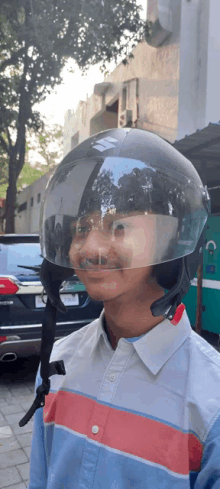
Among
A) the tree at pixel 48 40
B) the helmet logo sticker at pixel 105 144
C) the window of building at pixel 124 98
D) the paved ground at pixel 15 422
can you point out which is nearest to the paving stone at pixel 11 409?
the paved ground at pixel 15 422

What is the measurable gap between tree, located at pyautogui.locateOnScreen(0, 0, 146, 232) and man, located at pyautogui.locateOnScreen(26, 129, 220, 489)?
9491 mm

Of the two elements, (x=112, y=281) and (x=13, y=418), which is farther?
(x=13, y=418)

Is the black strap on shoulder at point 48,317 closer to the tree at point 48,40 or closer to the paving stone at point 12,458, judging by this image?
the paving stone at point 12,458

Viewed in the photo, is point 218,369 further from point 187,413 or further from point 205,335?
point 205,335

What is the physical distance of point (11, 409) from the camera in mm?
3771

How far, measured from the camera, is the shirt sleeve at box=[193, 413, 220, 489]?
723mm

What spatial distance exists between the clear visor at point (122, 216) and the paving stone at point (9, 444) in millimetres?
2642

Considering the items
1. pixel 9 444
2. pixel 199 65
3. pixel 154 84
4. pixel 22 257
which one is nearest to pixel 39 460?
pixel 9 444

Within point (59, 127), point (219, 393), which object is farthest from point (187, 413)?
point (59, 127)

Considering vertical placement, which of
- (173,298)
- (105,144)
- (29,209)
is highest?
(29,209)

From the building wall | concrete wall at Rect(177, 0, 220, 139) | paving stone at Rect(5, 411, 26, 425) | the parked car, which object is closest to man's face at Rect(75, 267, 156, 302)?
paving stone at Rect(5, 411, 26, 425)

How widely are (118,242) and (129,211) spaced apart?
0.22ft

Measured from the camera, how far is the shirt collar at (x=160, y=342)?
857 mm

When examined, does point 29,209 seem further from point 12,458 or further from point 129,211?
point 129,211
